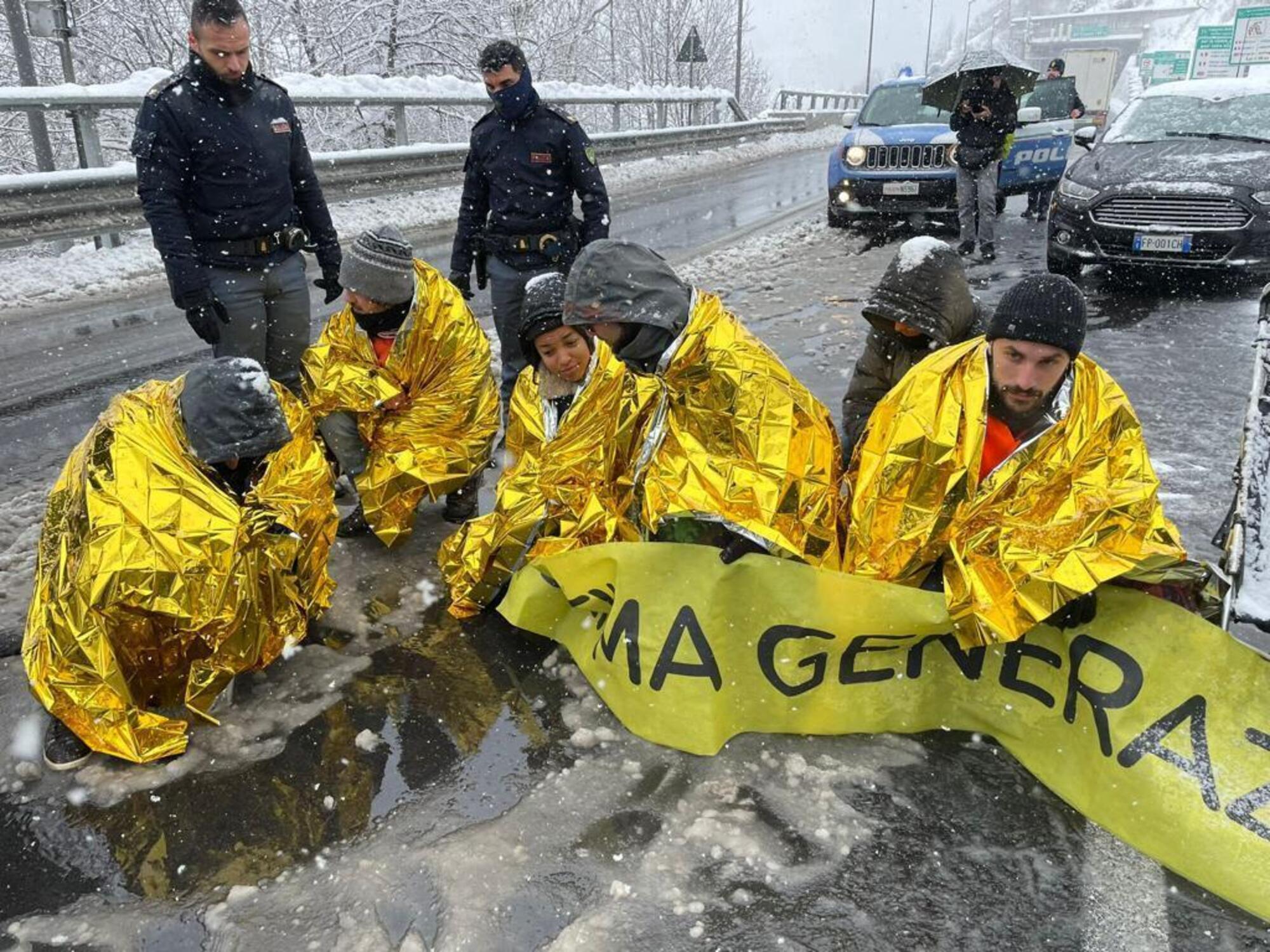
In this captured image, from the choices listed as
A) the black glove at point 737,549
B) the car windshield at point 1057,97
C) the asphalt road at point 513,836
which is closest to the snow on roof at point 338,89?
the asphalt road at point 513,836

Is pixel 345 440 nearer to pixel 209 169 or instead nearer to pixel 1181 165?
pixel 209 169

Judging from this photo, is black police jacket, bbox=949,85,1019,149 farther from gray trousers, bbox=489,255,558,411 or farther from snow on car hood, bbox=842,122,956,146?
gray trousers, bbox=489,255,558,411

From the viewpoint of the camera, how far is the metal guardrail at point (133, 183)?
6.97 metres

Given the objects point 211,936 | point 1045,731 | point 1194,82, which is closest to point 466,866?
point 211,936

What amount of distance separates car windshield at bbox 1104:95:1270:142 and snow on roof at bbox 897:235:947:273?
5.87 meters

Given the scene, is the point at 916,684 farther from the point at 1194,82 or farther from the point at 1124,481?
the point at 1194,82

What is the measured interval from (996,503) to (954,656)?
1.41 ft

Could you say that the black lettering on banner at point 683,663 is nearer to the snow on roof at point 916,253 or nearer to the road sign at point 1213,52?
the snow on roof at point 916,253

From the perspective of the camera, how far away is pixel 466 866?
2041 mm

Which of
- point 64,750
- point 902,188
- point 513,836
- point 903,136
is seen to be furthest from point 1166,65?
point 64,750

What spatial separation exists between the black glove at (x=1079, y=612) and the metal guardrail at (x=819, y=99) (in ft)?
98.4

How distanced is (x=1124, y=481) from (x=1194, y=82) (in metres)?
7.96

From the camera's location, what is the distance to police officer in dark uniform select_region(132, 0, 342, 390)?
3484 mm

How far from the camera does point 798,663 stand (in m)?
2.44
